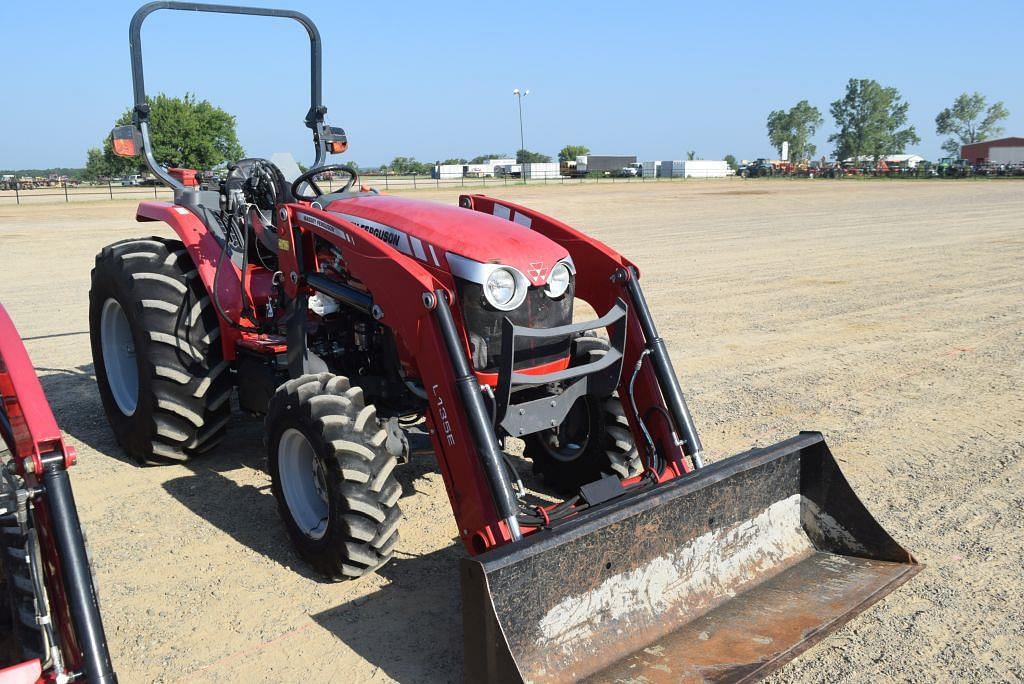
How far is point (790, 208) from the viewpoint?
2670cm

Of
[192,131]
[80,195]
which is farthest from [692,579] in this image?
[192,131]

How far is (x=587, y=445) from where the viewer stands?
431 cm

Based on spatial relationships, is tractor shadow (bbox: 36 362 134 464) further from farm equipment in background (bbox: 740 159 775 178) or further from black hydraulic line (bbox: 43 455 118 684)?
farm equipment in background (bbox: 740 159 775 178)

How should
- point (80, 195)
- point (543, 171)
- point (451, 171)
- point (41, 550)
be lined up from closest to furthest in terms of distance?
point (41, 550) < point (80, 195) < point (451, 171) < point (543, 171)

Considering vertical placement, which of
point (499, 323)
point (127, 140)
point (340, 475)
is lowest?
point (340, 475)

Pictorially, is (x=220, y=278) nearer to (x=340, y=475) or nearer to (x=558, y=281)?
(x=340, y=475)

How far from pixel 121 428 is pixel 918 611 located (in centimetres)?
415

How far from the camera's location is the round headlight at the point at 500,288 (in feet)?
11.4

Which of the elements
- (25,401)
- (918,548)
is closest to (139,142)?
(25,401)

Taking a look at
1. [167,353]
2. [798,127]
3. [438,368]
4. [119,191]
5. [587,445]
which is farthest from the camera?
[798,127]

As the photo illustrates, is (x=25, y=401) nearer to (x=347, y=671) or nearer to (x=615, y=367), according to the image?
(x=347, y=671)

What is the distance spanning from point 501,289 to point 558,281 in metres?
0.32

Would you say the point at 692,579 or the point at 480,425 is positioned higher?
the point at 480,425

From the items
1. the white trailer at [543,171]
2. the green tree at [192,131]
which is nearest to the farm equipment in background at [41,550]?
the green tree at [192,131]
